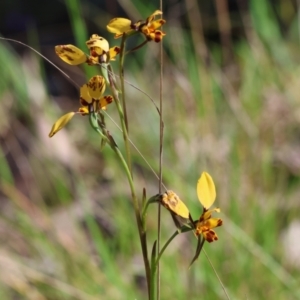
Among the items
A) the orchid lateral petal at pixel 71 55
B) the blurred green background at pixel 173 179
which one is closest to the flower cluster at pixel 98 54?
the orchid lateral petal at pixel 71 55

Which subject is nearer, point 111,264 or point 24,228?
point 111,264

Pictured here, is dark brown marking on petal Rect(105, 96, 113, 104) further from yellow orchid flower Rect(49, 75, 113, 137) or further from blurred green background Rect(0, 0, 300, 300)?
blurred green background Rect(0, 0, 300, 300)

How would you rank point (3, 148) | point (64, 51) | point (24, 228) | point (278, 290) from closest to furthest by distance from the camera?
point (64, 51), point (278, 290), point (24, 228), point (3, 148)

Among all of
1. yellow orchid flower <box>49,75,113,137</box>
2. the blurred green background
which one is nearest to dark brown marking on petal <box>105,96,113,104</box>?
yellow orchid flower <box>49,75,113,137</box>

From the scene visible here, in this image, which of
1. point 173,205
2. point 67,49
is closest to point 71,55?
point 67,49

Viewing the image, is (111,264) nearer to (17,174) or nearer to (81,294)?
(81,294)

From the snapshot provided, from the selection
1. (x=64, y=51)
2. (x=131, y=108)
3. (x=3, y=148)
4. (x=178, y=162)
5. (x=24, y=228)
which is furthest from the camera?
(x=3, y=148)

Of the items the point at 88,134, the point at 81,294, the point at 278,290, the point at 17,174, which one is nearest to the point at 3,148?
the point at 17,174

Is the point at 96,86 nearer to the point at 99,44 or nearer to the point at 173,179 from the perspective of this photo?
the point at 99,44
